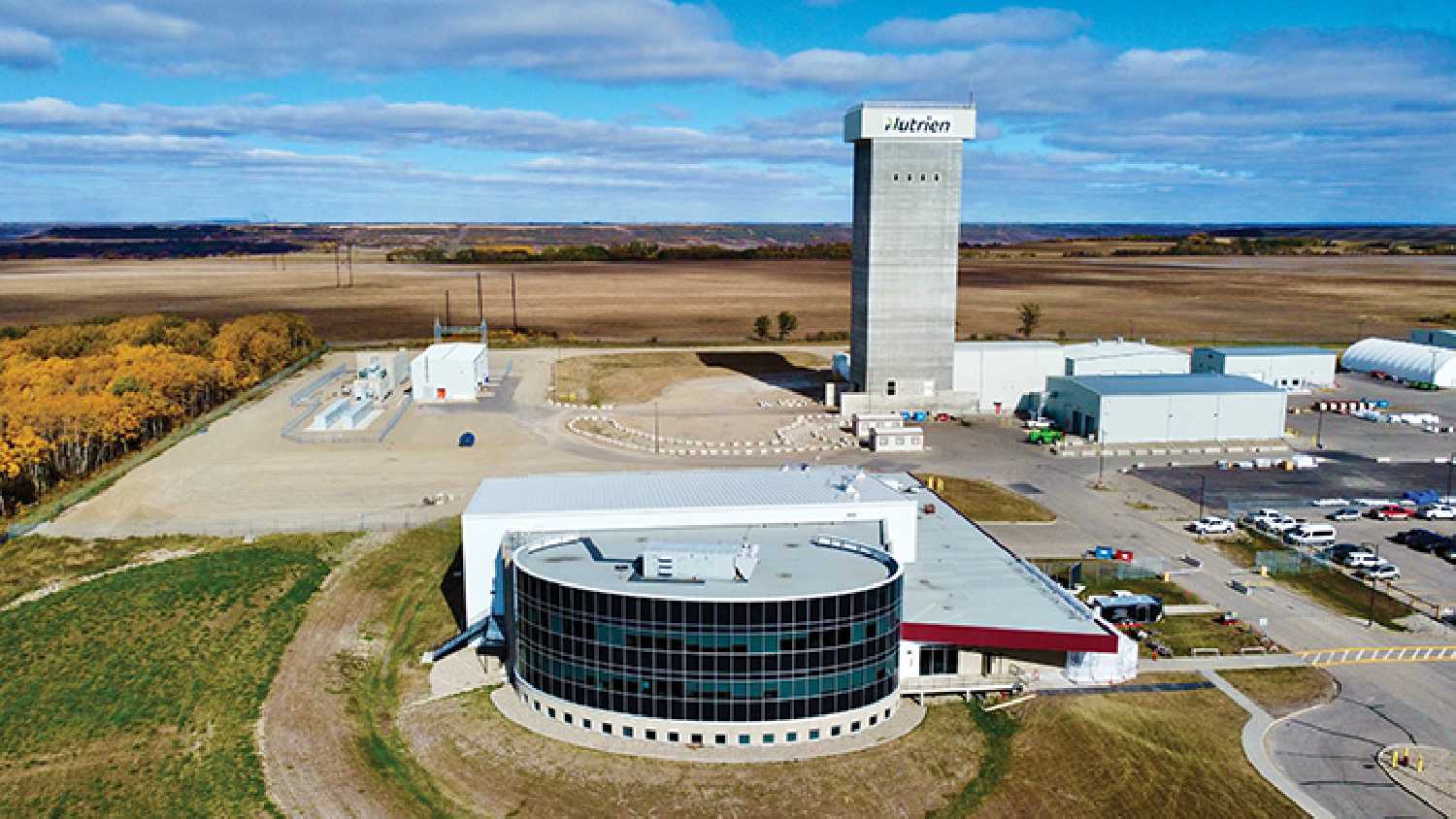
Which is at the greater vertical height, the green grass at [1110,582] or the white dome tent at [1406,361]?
the white dome tent at [1406,361]

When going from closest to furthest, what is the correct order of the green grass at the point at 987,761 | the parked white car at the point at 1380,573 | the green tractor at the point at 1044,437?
the green grass at the point at 987,761, the parked white car at the point at 1380,573, the green tractor at the point at 1044,437

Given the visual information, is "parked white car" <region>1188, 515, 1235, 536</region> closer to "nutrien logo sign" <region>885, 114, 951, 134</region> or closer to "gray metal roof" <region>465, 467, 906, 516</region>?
"gray metal roof" <region>465, 467, 906, 516</region>

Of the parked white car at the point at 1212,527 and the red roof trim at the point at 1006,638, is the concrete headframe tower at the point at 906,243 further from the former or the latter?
the red roof trim at the point at 1006,638

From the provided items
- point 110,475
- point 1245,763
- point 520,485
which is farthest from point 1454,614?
point 110,475

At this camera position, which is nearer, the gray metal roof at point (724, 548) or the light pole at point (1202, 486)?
the gray metal roof at point (724, 548)

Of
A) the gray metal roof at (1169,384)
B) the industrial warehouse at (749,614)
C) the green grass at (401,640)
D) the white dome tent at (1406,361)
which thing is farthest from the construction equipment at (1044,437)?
the white dome tent at (1406,361)

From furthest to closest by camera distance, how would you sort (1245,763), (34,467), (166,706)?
(34,467), (166,706), (1245,763)

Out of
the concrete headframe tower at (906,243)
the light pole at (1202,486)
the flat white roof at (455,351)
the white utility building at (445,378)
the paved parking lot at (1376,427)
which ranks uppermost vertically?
Answer: the concrete headframe tower at (906,243)

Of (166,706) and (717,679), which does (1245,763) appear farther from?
(166,706)
